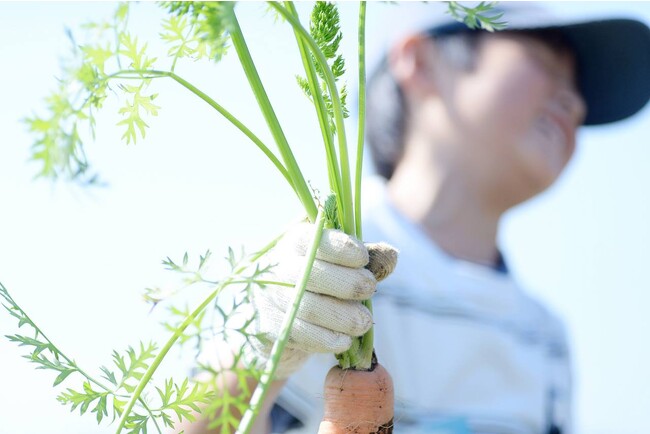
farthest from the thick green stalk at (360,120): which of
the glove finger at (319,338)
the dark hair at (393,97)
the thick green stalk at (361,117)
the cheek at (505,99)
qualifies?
the cheek at (505,99)

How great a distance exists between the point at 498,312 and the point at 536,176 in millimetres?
654

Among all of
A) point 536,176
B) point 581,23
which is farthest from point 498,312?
point 581,23

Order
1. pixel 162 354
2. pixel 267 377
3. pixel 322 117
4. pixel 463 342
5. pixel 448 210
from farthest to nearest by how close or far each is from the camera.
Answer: pixel 448 210, pixel 463 342, pixel 322 117, pixel 162 354, pixel 267 377

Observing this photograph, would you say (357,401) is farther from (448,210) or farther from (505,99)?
(505,99)

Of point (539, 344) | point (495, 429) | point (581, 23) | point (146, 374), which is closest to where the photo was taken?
point (146, 374)

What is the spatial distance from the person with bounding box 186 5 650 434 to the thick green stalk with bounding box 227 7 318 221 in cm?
157

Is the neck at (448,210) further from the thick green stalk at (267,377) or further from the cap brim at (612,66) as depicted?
the thick green stalk at (267,377)

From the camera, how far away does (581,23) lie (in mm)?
2984

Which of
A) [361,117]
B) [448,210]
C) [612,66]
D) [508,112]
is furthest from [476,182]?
[361,117]

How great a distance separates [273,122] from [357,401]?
0.38 m

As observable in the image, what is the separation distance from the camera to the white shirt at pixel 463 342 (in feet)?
8.38

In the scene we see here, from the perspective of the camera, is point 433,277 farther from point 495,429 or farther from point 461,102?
point 461,102

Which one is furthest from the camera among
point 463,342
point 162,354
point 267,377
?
point 463,342

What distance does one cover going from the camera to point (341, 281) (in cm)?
98
